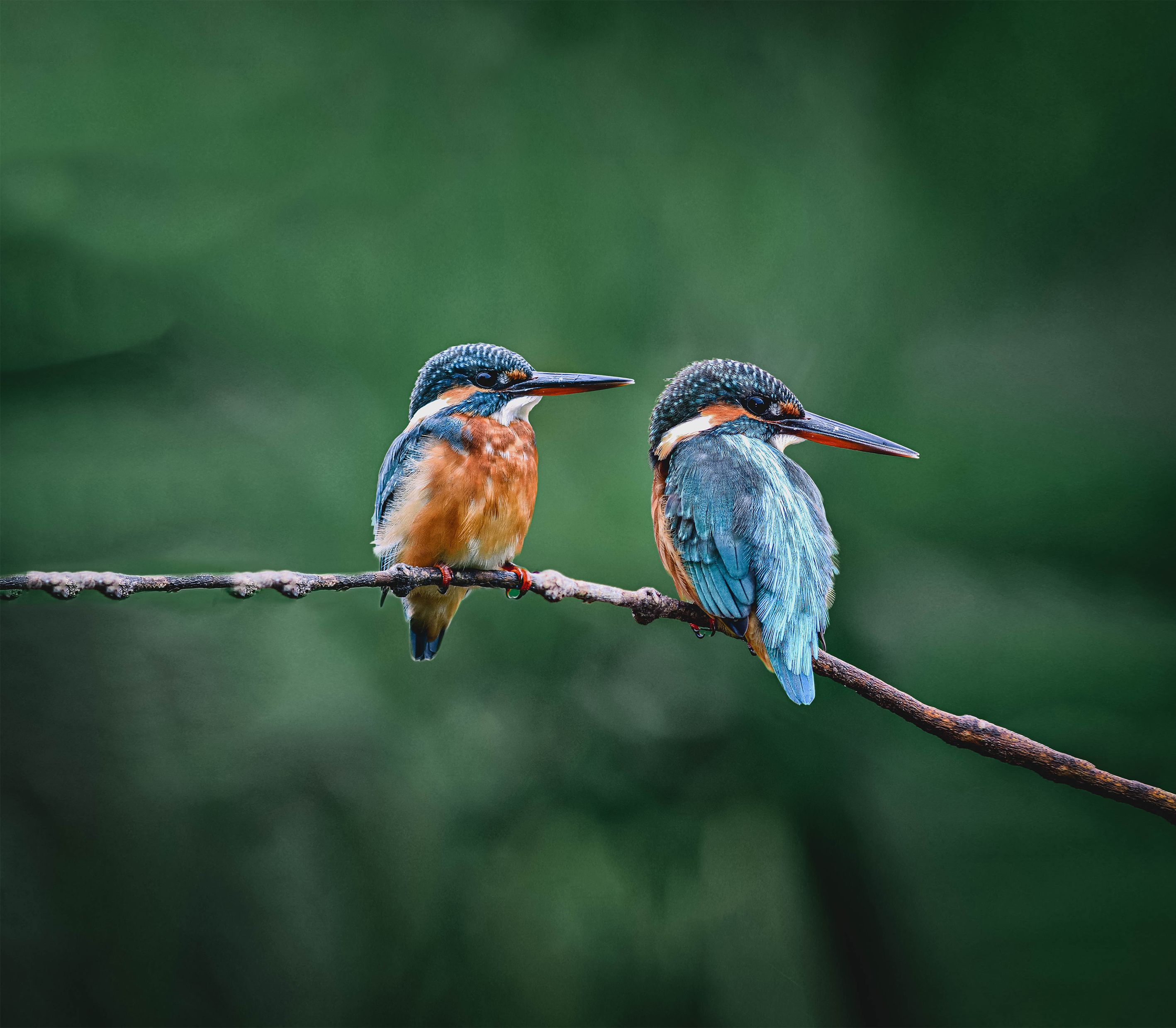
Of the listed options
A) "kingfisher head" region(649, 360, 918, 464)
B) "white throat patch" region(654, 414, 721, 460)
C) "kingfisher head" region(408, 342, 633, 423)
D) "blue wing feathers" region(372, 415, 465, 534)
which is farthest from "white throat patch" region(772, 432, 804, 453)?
"blue wing feathers" region(372, 415, 465, 534)

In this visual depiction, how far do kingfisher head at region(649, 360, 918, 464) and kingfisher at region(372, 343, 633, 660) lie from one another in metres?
0.23

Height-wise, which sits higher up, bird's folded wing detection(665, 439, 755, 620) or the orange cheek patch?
the orange cheek patch

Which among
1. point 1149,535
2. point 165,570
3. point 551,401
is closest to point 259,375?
point 165,570

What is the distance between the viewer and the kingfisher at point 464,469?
1.30 metres

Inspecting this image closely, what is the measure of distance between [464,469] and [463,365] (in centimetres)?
17

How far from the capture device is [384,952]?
1.81 metres

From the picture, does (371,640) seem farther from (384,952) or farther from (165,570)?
(384,952)

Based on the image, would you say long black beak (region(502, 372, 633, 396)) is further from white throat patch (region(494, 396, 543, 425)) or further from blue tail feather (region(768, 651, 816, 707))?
blue tail feather (region(768, 651, 816, 707))

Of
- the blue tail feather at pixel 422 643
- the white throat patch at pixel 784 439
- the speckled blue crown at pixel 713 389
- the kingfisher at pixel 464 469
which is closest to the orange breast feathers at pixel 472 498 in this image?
the kingfisher at pixel 464 469

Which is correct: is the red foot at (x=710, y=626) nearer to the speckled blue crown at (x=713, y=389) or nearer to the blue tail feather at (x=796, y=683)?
the blue tail feather at (x=796, y=683)

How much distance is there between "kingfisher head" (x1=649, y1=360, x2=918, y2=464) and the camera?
1.38m

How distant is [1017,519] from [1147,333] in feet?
1.77

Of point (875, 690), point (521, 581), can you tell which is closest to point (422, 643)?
point (521, 581)

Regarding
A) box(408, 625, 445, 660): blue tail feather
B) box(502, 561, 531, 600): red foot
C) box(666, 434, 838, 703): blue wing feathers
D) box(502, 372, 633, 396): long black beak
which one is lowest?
box(408, 625, 445, 660): blue tail feather
